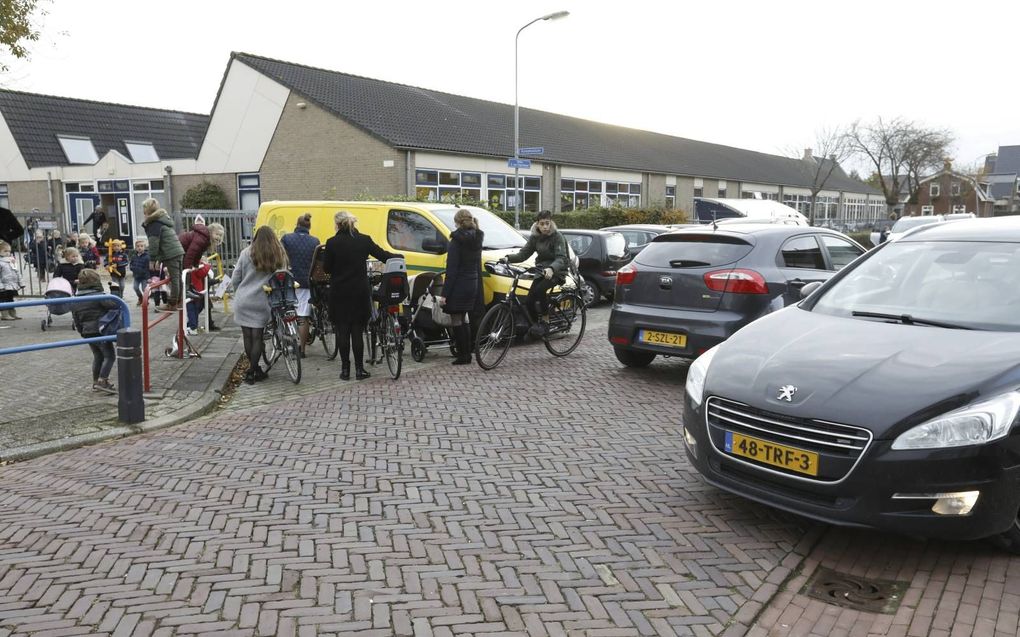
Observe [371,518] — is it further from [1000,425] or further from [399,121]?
[399,121]

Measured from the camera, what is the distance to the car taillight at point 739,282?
711 cm

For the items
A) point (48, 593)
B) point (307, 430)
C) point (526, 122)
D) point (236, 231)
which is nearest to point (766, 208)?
point (526, 122)

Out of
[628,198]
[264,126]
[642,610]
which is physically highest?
[264,126]

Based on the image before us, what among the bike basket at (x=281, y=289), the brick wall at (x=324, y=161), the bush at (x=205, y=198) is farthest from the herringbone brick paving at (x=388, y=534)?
the bush at (x=205, y=198)

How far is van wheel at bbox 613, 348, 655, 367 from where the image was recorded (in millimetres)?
8383

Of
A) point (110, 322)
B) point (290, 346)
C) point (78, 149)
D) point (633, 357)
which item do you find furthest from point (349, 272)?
point (78, 149)

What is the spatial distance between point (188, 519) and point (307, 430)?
1.89 metres

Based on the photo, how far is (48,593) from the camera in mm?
3441

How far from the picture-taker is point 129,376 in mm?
6262

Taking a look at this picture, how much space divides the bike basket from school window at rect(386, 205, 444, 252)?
255cm

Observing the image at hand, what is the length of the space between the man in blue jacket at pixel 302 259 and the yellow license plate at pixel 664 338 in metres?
4.22

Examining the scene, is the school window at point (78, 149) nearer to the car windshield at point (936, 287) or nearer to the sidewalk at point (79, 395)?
the sidewalk at point (79, 395)

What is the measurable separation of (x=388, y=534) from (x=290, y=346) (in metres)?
4.37

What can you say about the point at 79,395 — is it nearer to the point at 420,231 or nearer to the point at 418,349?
the point at 418,349
